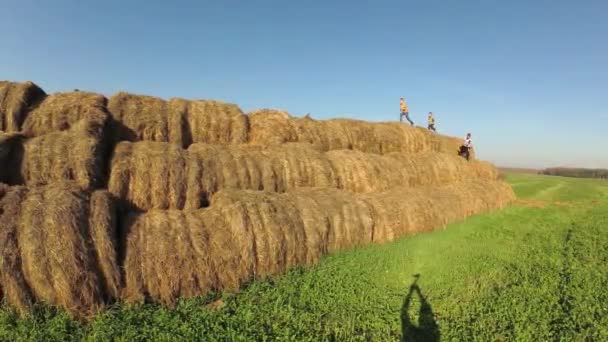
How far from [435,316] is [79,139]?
35.4 ft

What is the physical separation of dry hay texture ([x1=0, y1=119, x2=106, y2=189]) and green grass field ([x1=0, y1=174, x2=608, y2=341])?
438 cm

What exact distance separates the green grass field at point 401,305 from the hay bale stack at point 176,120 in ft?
25.3

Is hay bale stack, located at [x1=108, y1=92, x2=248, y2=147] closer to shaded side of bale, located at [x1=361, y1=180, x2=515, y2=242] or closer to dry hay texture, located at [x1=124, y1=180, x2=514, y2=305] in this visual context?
dry hay texture, located at [x1=124, y1=180, x2=514, y2=305]

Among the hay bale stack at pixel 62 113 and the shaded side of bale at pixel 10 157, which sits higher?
the hay bale stack at pixel 62 113

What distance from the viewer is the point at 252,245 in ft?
34.2

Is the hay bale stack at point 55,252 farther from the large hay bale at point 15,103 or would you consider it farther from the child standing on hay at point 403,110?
the child standing on hay at point 403,110

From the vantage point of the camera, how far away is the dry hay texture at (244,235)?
355 inches

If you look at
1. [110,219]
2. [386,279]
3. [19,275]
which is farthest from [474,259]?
[19,275]

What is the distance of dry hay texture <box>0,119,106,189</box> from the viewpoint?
34.8 ft

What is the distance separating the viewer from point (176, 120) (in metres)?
15.5

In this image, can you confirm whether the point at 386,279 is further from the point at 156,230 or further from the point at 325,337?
the point at 156,230

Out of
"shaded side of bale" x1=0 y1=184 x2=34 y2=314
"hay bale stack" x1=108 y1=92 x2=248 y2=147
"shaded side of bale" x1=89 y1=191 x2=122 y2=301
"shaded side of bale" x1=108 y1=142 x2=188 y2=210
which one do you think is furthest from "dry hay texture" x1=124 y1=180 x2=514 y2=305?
"hay bale stack" x1=108 y1=92 x2=248 y2=147

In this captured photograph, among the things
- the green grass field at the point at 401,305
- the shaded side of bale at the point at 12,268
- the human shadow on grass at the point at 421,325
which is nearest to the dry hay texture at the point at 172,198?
the shaded side of bale at the point at 12,268

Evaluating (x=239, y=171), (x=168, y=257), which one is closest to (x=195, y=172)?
(x=239, y=171)
